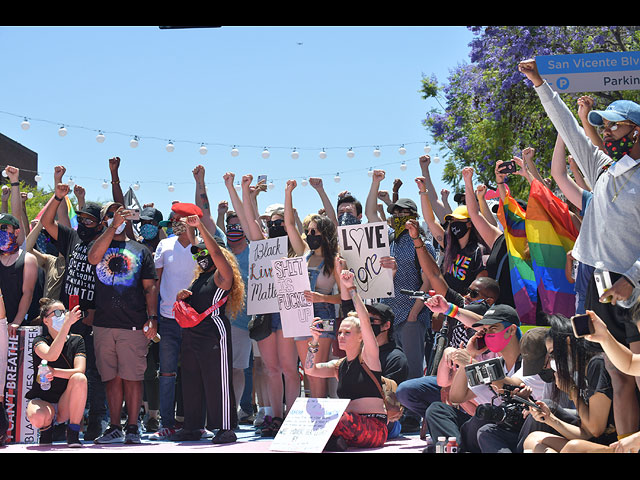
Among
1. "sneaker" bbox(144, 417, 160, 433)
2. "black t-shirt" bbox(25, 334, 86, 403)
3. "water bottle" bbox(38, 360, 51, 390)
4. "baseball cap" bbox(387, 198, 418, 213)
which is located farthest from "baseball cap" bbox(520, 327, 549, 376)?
"sneaker" bbox(144, 417, 160, 433)

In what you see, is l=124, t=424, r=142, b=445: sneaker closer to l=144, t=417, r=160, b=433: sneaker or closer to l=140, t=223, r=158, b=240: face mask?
l=144, t=417, r=160, b=433: sneaker

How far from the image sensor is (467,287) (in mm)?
6598

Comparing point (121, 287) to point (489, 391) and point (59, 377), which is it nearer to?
point (59, 377)

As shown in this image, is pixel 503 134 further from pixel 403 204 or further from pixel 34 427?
pixel 34 427

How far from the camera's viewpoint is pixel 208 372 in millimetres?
6910

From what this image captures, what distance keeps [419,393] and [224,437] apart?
68.7 inches

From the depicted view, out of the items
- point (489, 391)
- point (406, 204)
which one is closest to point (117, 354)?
point (406, 204)

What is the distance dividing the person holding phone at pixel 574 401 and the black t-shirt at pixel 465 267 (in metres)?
1.91

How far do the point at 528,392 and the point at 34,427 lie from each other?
4280mm

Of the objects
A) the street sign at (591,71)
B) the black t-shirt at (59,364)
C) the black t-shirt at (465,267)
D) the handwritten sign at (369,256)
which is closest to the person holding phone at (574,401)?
the black t-shirt at (465,267)

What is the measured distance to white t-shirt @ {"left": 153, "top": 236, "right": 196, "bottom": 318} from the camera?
294 inches

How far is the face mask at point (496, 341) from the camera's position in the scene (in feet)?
17.1

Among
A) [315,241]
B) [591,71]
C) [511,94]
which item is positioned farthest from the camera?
[511,94]
